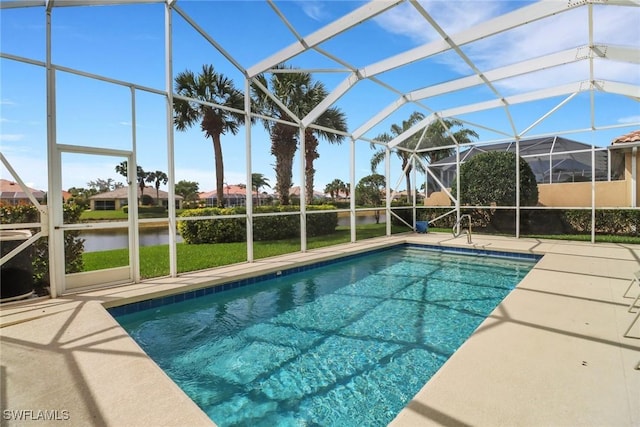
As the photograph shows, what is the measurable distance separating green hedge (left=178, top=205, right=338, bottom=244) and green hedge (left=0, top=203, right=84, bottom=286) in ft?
16.5

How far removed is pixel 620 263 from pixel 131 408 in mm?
7981

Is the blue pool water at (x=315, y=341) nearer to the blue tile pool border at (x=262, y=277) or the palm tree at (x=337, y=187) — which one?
the blue tile pool border at (x=262, y=277)

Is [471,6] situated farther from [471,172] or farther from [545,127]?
[471,172]

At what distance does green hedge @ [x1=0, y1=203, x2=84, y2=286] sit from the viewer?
446cm

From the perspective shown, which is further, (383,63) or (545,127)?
(545,127)

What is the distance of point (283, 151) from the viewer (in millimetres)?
14070

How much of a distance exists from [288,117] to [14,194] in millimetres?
10386

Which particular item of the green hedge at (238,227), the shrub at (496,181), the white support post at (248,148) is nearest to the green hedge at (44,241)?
the white support post at (248,148)

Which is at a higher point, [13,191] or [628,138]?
[628,138]

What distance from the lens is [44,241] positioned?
4.68 m

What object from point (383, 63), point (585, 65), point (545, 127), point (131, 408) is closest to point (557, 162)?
point (545, 127)

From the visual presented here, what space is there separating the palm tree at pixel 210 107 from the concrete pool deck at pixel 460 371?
8596 millimetres

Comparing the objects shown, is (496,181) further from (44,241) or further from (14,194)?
(14,194)

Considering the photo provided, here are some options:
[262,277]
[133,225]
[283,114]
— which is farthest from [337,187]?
[133,225]
